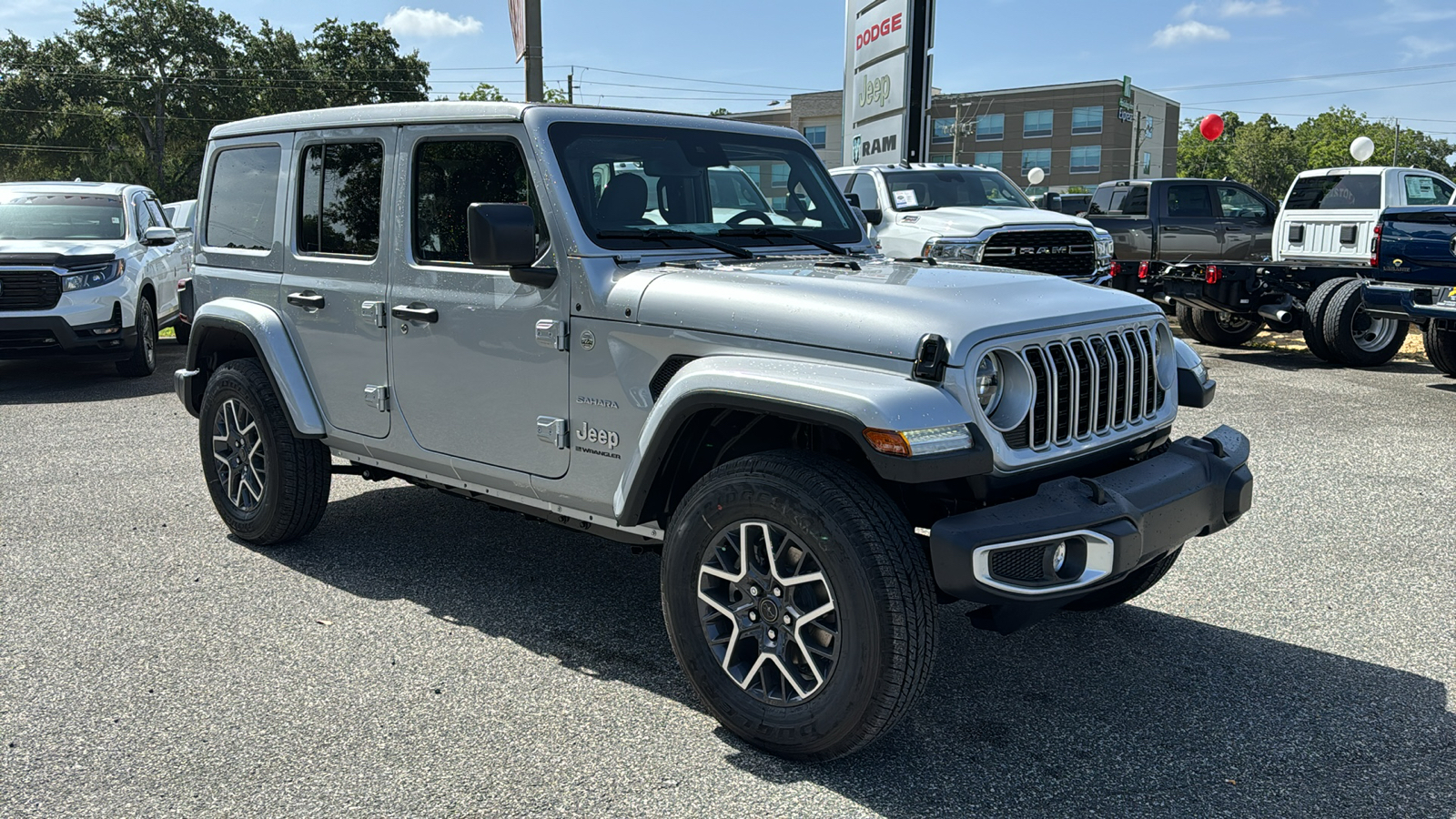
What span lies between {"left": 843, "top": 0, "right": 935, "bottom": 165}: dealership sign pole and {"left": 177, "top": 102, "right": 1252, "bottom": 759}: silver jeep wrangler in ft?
42.5

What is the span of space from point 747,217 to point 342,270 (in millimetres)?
1755

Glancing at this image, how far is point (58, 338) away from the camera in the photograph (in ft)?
34.4

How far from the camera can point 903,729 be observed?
139 inches

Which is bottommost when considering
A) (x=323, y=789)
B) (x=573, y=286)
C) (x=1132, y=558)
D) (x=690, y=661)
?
(x=323, y=789)

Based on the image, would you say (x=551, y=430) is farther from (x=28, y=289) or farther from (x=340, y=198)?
(x=28, y=289)

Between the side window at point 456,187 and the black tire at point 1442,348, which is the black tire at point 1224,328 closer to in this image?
the black tire at point 1442,348

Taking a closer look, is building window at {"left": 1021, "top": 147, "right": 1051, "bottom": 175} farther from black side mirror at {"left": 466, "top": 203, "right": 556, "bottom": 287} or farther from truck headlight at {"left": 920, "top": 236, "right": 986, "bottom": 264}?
black side mirror at {"left": 466, "top": 203, "right": 556, "bottom": 287}

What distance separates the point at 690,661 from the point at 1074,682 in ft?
4.61

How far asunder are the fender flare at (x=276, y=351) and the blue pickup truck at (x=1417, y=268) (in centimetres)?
956

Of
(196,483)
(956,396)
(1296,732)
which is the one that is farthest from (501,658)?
(196,483)

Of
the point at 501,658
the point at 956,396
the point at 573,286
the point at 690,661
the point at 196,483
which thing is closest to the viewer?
the point at 956,396

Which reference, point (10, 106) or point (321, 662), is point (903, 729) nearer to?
point (321, 662)

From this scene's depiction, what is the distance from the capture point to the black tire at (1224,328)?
1377 centimetres

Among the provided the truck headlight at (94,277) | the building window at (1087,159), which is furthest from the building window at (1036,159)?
the truck headlight at (94,277)
